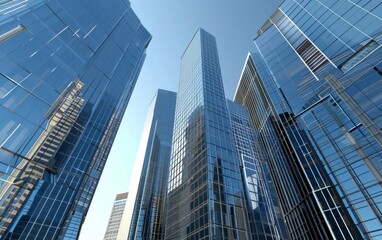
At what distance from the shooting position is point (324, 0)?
38781 mm

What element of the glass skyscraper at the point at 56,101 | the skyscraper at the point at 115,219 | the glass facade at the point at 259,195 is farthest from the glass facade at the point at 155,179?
the skyscraper at the point at 115,219

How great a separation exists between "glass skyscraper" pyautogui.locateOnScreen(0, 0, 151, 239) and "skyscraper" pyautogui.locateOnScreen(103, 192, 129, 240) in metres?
86.0

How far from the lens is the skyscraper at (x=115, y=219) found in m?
119

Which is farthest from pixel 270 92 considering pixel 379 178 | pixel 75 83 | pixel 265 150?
pixel 75 83

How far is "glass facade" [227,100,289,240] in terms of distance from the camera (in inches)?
1172

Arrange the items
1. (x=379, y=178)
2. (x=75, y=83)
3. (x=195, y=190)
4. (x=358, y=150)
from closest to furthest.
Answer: (x=379, y=178)
(x=358, y=150)
(x=75, y=83)
(x=195, y=190)

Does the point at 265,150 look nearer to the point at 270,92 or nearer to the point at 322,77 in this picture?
the point at 270,92

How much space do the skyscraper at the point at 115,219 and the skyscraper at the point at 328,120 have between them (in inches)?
4277

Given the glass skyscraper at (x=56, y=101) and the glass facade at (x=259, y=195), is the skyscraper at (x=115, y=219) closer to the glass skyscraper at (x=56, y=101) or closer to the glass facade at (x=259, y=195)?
the glass skyscraper at (x=56, y=101)

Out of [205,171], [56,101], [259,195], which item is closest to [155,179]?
[205,171]

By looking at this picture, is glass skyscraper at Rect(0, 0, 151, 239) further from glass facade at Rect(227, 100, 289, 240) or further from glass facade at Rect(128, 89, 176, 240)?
glass facade at Rect(227, 100, 289, 240)

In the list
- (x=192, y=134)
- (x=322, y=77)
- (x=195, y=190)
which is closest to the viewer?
(x=195, y=190)

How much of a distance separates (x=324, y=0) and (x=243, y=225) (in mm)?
42613

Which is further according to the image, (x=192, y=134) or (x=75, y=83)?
(x=192, y=134)
